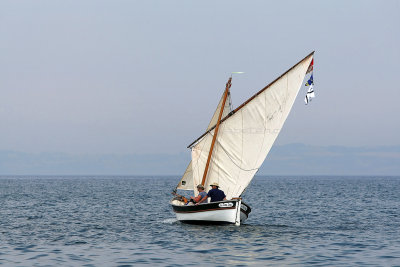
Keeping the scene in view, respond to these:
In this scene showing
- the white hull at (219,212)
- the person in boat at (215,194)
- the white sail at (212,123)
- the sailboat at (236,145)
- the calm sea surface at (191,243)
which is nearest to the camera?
the calm sea surface at (191,243)

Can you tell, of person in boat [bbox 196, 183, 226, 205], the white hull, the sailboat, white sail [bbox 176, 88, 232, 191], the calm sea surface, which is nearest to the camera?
the calm sea surface

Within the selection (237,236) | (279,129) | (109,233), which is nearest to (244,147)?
(279,129)

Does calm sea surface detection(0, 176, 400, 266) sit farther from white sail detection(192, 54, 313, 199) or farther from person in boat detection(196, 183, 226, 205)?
white sail detection(192, 54, 313, 199)

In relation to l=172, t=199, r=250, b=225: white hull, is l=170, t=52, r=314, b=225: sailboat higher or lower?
higher

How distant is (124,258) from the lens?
23.1 m

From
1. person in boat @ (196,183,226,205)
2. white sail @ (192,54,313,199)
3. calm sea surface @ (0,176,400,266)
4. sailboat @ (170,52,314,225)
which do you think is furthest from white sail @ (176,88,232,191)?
person in boat @ (196,183,226,205)

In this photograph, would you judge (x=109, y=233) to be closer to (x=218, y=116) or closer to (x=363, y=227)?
(x=218, y=116)

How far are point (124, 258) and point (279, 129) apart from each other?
14.1 metres

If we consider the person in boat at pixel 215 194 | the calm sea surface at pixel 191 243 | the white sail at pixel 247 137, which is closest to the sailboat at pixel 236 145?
the white sail at pixel 247 137

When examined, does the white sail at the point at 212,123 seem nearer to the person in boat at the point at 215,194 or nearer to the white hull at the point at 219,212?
the white hull at the point at 219,212

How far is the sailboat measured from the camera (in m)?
32.5

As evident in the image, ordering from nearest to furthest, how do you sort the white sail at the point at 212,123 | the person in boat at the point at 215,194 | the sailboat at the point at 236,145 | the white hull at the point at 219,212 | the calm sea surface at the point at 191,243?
the calm sea surface at the point at 191,243, the white hull at the point at 219,212, the sailboat at the point at 236,145, the person in boat at the point at 215,194, the white sail at the point at 212,123

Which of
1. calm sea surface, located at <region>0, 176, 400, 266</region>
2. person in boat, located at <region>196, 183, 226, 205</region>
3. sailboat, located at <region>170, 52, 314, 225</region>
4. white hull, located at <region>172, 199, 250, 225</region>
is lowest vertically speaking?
calm sea surface, located at <region>0, 176, 400, 266</region>

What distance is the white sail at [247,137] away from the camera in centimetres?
3259
